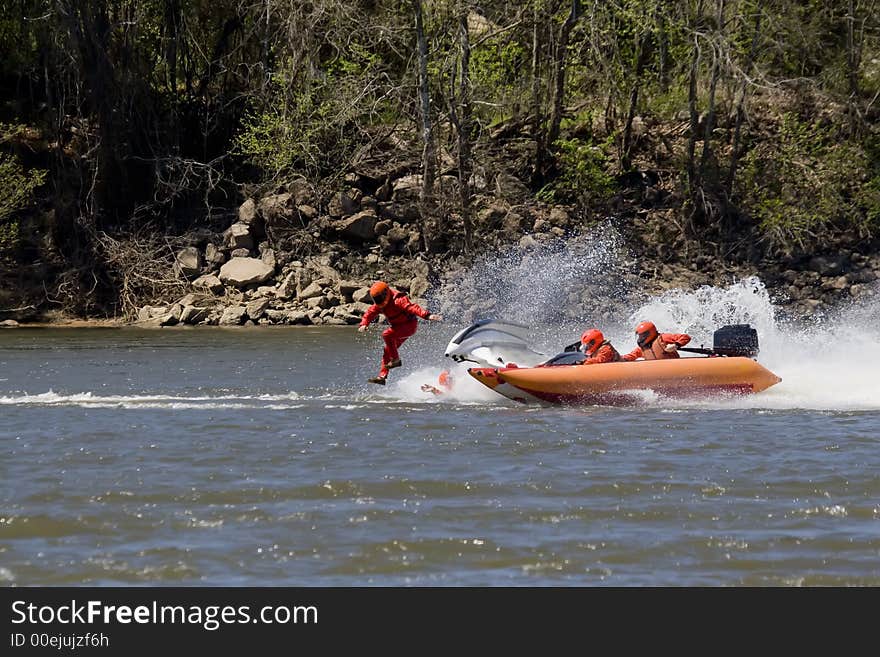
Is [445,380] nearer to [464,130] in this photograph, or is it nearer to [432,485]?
[432,485]

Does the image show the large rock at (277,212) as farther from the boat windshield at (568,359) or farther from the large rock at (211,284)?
the boat windshield at (568,359)

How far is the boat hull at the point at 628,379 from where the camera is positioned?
14531 millimetres

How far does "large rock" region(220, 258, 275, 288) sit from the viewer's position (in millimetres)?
29625

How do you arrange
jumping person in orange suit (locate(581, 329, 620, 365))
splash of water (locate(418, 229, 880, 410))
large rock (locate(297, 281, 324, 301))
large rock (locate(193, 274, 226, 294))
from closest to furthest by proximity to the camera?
jumping person in orange suit (locate(581, 329, 620, 365)) < splash of water (locate(418, 229, 880, 410)) < large rock (locate(297, 281, 324, 301)) < large rock (locate(193, 274, 226, 294))

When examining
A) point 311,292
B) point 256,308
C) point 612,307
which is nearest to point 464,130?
point 311,292

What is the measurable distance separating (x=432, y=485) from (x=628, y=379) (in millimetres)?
4953

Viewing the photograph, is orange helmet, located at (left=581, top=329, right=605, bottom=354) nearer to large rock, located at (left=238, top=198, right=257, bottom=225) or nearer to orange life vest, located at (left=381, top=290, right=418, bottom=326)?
orange life vest, located at (left=381, top=290, right=418, bottom=326)

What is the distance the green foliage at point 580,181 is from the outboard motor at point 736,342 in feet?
54.8

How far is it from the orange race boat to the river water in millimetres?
240

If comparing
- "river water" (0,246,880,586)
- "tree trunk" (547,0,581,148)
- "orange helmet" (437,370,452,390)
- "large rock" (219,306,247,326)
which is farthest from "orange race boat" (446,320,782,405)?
"tree trunk" (547,0,581,148)

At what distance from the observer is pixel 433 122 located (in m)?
31.0

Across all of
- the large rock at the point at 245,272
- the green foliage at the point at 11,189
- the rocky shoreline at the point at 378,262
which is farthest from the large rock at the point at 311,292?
the green foliage at the point at 11,189

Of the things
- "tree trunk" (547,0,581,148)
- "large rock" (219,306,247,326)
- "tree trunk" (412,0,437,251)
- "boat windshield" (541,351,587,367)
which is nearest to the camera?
"boat windshield" (541,351,587,367)

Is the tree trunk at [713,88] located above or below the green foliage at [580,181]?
above
